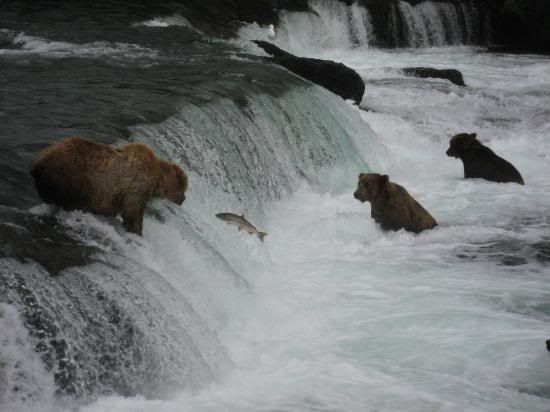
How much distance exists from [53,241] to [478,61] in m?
18.4

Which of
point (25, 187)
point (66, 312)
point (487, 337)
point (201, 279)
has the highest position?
point (25, 187)

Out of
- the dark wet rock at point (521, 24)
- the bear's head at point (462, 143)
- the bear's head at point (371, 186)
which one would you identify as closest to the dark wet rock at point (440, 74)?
the bear's head at point (462, 143)

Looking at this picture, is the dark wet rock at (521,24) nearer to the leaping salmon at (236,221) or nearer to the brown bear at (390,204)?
the brown bear at (390,204)

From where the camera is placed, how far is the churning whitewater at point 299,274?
4445 millimetres

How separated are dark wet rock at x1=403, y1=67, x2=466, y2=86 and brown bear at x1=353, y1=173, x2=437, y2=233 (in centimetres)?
904

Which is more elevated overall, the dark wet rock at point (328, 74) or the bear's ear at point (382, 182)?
the dark wet rock at point (328, 74)

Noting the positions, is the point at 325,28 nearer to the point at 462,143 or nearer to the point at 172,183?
the point at 462,143

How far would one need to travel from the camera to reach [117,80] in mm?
9797

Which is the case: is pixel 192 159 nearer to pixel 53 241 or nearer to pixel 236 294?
pixel 236 294

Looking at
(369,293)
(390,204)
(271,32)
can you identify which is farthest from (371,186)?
(271,32)

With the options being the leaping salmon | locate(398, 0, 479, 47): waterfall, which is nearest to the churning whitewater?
the leaping salmon

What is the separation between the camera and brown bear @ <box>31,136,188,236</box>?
4.64 meters

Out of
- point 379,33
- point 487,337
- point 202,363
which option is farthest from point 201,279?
point 379,33

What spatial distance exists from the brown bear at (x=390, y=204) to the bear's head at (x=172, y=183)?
109 inches
